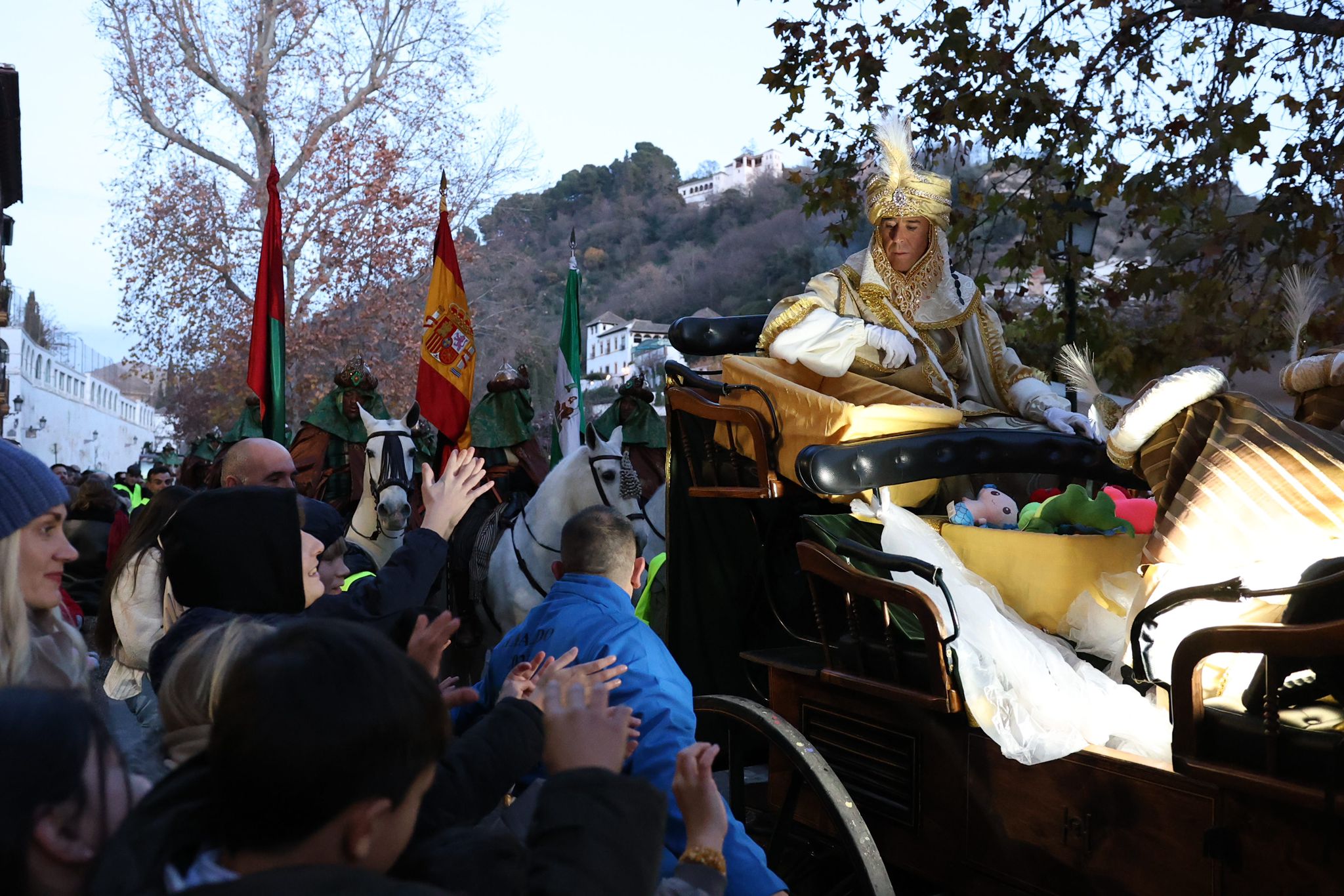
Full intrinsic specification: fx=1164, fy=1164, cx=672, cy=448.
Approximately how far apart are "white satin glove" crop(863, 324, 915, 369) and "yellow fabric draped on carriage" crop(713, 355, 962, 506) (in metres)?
0.11

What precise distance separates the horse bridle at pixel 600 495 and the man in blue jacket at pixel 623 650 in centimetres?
393

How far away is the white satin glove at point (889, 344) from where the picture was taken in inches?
174

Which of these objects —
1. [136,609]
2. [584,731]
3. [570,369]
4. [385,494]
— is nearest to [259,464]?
[136,609]

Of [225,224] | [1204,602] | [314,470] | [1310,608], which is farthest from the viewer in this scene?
[225,224]

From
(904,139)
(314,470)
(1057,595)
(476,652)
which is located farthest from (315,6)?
(1057,595)

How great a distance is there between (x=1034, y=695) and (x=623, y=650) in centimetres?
113

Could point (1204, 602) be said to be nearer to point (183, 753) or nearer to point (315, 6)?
point (183, 753)

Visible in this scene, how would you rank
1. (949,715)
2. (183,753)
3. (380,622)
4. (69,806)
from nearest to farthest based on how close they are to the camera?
1. (69,806)
2. (183,753)
3. (380,622)
4. (949,715)

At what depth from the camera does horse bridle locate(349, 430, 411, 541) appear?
754 centimetres

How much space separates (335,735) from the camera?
4.01 ft

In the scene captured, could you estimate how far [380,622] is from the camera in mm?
2604

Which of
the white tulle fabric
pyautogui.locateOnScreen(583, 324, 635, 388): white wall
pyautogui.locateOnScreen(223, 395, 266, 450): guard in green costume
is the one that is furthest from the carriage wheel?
pyautogui.locateOnScreen(583, 324, 635, 388): white wall

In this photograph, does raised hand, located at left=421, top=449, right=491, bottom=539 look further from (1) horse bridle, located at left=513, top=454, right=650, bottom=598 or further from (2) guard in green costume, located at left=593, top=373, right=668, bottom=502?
(2) guard in green costume, located at left=593, top=373, right=668, bottom=502

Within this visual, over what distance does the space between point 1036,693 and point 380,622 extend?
166cm
